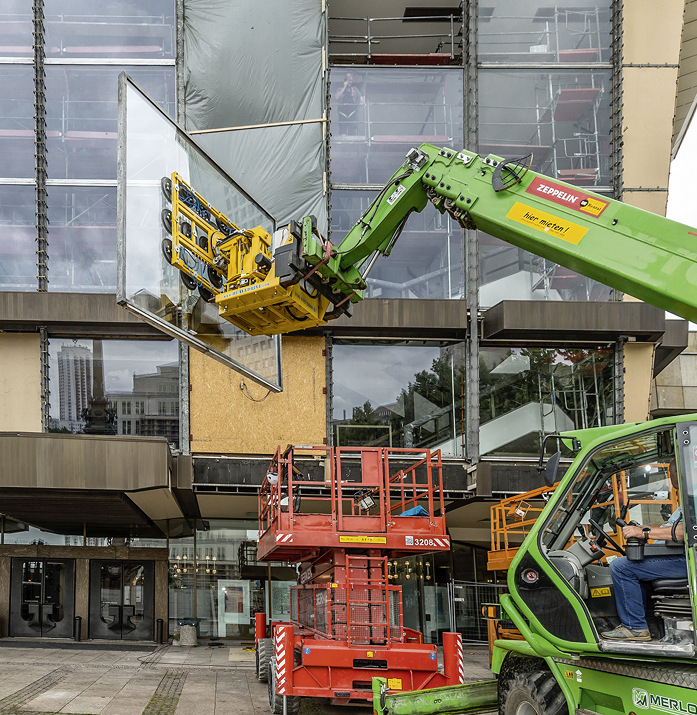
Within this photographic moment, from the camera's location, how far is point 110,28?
2020cm

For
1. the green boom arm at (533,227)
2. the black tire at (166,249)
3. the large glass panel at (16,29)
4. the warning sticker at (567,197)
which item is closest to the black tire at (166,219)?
the black tire at (166,249)

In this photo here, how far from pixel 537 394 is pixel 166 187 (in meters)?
11.8

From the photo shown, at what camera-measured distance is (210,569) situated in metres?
23.3

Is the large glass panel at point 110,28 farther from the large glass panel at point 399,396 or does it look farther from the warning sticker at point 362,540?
the warning sticker at point 362,540

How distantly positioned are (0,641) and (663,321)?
18.5 meters

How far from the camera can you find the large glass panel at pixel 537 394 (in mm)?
19609

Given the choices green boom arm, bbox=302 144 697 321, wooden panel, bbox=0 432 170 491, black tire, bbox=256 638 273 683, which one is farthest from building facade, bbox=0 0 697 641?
green boom arm, bbox=302 144 697 321

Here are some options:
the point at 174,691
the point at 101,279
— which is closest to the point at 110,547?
the point at 101,279

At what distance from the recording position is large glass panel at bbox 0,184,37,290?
63.3 feet

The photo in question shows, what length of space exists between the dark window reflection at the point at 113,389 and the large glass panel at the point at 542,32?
35.8 ft

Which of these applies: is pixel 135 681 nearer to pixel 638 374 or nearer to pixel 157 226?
pixel 157 226

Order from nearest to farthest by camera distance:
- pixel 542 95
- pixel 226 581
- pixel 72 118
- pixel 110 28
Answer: pixel 72 118
pixel 110 28
pixel 542 95
pixel 226 581

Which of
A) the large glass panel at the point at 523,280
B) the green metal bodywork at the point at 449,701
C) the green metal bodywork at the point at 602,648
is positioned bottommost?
the green metal bodywork at the point at 449,701

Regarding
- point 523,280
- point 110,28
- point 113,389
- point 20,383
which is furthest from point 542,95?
point 20,383
